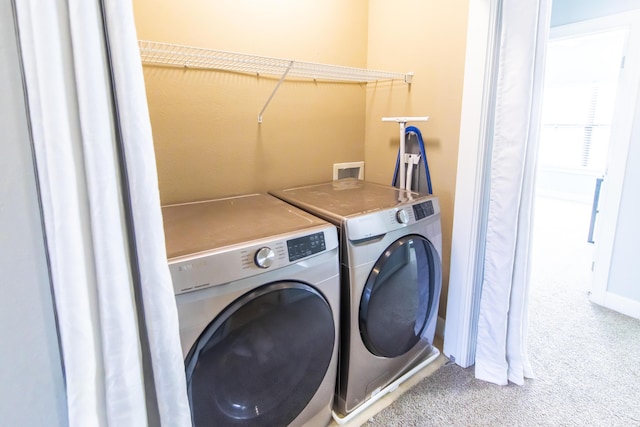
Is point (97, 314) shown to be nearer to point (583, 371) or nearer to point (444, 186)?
point (444, 186)

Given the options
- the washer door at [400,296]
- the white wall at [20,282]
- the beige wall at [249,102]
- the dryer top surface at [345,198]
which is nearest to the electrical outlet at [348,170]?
the beige wall at [249,102]

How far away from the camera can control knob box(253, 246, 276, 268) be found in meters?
0.99

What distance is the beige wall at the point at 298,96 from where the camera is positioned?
4.93ft

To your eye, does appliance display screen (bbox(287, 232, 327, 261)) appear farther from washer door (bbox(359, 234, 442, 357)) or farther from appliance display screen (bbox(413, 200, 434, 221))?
appliance display screen (bbox(413, 200, 434, 221))

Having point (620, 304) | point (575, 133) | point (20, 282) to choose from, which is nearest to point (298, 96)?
point (20, 282)

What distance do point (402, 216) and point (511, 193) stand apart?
1.70ft

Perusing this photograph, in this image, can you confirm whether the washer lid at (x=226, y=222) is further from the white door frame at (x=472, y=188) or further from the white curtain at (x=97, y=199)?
the white door frame at (x=472, y=188)

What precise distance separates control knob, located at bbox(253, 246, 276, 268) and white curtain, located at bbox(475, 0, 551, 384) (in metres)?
1.10

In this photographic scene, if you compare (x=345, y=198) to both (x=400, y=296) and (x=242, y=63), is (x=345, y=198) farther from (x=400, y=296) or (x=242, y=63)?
(x=242, y=63)

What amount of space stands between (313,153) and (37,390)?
163 cm

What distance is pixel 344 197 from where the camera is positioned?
64.1 inches

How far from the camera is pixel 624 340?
1971 mm

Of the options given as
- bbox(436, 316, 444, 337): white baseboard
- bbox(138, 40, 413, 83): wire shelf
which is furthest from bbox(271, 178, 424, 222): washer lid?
bbox(436, 316, 444, 337): white baseboard

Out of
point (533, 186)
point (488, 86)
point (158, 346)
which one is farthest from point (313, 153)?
point (158, 346)
